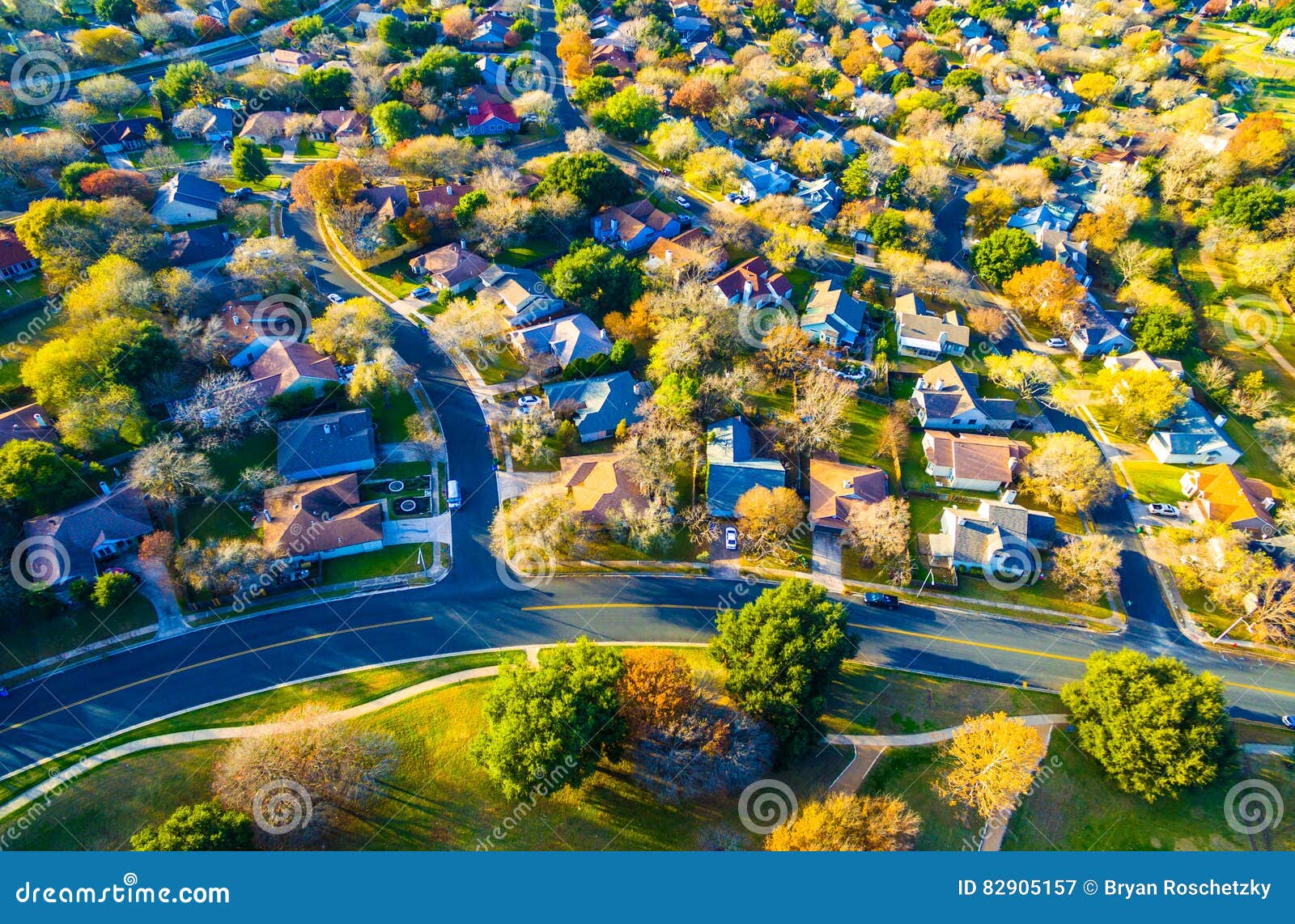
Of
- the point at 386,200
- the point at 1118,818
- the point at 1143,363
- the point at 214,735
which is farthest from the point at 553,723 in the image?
the point at 1143,363

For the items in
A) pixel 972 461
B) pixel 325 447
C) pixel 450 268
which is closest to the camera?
pixel 325 447

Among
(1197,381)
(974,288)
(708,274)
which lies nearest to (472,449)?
(708,274)

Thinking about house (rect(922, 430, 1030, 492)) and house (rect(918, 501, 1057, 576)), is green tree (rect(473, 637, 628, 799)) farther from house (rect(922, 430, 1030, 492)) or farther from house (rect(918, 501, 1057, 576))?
house (rect(922, 430, 1030, 492))

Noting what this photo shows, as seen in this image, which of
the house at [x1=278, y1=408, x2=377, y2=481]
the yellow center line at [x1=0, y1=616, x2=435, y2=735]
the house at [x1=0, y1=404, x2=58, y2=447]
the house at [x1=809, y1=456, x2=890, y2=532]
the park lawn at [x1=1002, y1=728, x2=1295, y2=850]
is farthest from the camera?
the house at [x1=278, y1=408, x2=377, y2=481]

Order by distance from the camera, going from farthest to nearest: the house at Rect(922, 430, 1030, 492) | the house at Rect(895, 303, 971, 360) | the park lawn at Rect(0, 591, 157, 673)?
the house at Rect(895, 303, 971, 360) → the house at Rect(922, 430, 1030, 492) → the park lawn at Rect(0, 591, 157, 673)

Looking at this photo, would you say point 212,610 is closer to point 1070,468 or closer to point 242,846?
point 242,846

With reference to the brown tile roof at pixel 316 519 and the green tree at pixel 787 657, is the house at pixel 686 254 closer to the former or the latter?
the brown tile roof at pixel 316 519

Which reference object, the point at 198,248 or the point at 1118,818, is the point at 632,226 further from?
the point at 1118,818

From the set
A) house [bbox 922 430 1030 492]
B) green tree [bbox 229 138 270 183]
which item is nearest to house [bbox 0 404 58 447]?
green tree [bbox 229 138 270 183]

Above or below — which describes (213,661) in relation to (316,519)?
below
